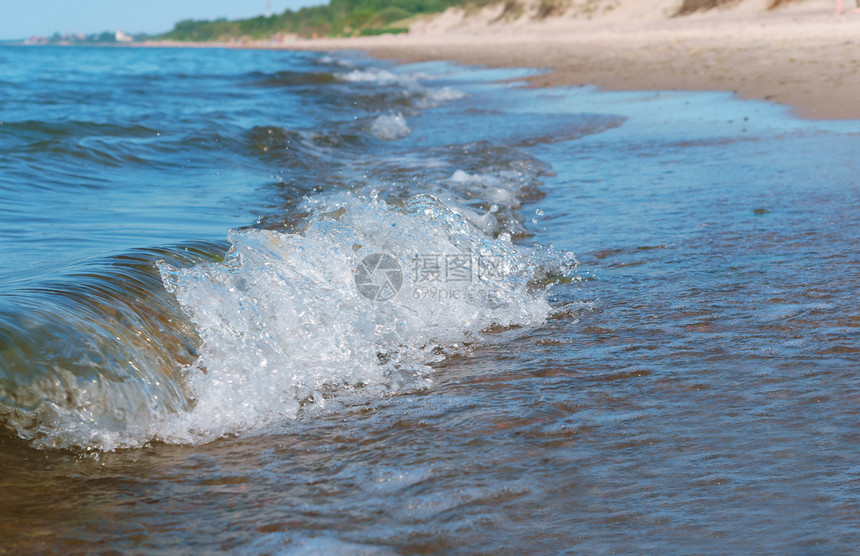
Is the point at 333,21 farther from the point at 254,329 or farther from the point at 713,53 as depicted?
the point at 254,329

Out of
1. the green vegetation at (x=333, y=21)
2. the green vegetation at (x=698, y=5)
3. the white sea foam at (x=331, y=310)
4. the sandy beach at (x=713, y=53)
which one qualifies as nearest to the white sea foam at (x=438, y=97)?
the sandy beach at (x=713, y=53)

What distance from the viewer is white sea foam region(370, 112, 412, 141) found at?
984 centimetres

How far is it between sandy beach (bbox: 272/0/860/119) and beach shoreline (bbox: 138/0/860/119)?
0.02 m

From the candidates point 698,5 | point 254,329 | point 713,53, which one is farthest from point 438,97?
point 698,5

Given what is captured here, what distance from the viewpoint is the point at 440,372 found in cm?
279

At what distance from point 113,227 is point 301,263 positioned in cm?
177

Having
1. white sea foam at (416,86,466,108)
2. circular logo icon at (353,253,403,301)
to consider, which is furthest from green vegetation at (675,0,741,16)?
circular logo icon at (353,253,403,301)

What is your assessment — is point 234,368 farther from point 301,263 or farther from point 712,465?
point 712,465

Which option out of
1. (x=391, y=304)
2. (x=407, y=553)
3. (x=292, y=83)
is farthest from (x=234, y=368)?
(x=292, y=83)

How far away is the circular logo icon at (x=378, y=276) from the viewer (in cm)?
335

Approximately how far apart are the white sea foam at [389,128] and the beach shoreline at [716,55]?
4.70 m

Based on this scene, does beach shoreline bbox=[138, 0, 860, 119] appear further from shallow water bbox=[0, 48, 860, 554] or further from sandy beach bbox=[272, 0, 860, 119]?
shallow water bbox=[0, 48, 860, 554]

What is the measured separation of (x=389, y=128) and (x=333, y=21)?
87.6 metres

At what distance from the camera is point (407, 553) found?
1.73 m
